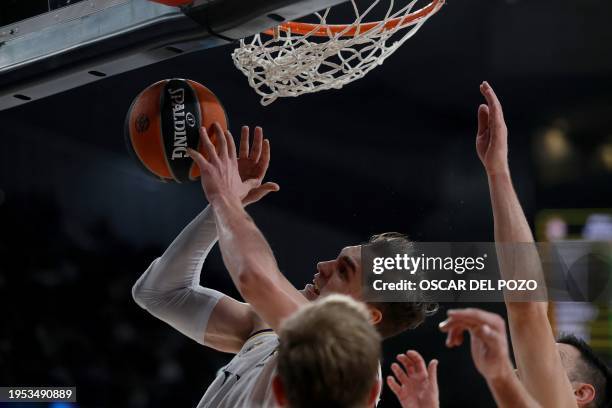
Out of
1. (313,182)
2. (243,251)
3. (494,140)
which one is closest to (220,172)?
(243,251)

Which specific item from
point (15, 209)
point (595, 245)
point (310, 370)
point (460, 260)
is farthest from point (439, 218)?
point (310, 370)

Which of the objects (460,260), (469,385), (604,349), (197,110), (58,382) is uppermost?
(197,110)

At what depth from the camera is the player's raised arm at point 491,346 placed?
108 cm

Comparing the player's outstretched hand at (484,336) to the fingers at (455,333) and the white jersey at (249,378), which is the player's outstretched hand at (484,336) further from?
the white jersey at (249,378)

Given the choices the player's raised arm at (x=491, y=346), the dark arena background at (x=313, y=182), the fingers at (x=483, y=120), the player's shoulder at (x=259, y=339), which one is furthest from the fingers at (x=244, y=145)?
the dark arena background at (x=313, y=182)

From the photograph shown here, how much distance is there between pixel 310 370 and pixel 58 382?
12.5ft

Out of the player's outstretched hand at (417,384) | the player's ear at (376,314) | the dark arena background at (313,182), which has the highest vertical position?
the player's ear at (376,314)

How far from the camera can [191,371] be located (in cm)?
434

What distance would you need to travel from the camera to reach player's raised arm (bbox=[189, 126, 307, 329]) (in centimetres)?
139

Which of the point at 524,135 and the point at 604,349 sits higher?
the point at 524,135

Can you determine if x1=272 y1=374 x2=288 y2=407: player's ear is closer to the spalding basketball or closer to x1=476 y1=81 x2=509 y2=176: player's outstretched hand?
x1=476 y1=81 x2=509 y2=176: player's outstretched hand

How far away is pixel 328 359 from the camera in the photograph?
943 millimetres

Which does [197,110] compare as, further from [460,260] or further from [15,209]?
[15,209]

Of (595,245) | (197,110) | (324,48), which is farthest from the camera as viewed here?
(595,245)
